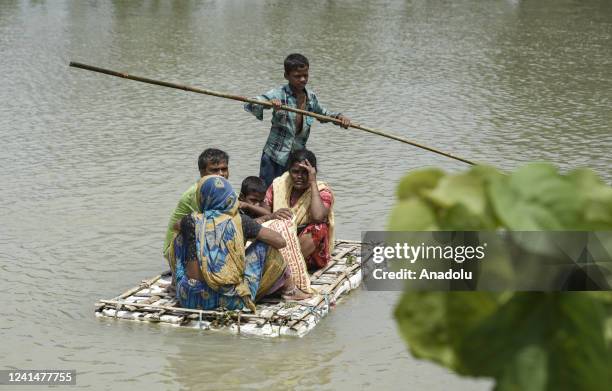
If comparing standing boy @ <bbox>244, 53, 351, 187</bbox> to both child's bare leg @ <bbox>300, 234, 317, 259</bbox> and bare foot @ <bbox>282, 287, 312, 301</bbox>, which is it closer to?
child's bare leg @ <bbox>300, 234, 317, 259</bbox>

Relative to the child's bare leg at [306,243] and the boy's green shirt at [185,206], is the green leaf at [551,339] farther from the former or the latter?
the child's bare leg at [306,243]

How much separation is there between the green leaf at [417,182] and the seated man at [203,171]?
466 cm

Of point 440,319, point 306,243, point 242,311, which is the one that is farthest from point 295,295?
point 440,319

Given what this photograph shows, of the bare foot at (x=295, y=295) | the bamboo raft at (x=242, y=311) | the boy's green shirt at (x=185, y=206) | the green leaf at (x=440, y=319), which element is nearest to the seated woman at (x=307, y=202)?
the bamboo raft at (x=242, y=311)

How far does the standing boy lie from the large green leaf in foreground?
17.9 feet

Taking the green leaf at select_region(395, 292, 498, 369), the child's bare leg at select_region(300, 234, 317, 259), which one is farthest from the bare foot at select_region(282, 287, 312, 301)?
the green leaf at select_region(395, 292, 498, 369)

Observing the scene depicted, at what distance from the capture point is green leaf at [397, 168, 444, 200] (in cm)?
72

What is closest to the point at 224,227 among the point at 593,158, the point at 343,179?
the point at 343,179

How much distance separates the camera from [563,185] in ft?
2.35

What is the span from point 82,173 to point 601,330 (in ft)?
27.5

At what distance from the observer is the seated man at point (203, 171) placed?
540 cm

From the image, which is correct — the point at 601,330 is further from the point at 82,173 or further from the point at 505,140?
the point at 505,140

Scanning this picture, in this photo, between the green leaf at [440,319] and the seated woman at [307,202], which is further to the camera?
the seated woman at [307,202]

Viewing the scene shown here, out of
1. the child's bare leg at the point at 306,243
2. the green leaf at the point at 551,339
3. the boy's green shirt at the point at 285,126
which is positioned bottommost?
the child's bare leg at the point at 306,243
